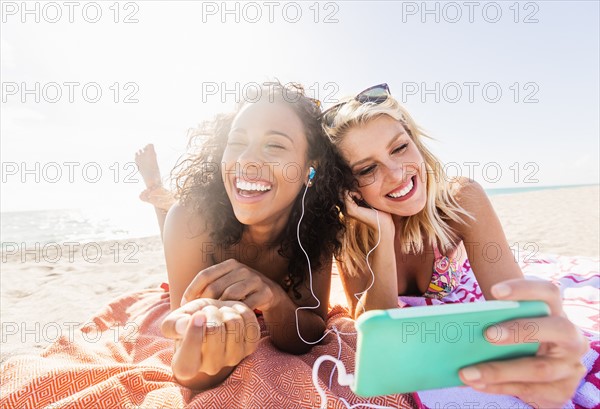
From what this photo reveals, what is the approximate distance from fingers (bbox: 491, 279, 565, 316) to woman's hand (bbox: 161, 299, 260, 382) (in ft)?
2.98

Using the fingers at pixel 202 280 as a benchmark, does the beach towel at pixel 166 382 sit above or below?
below

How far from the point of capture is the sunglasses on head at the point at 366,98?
2832 mm

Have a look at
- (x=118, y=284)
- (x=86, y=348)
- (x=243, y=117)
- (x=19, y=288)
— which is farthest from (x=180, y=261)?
(x=19, y=288)

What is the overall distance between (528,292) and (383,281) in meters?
1.48

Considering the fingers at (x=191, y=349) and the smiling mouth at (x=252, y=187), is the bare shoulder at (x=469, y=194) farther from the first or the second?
the fingers at (x=191, y=349)

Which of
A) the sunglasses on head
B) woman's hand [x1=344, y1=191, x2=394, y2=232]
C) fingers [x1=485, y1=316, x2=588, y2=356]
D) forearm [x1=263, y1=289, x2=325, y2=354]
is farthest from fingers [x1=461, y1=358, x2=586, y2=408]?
the sunglasses on head

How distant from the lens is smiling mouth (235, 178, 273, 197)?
229 centimetres

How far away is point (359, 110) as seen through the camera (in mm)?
2676

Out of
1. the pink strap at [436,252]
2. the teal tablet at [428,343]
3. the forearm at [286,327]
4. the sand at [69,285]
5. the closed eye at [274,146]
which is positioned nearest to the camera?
the teal tablet at [428,343]

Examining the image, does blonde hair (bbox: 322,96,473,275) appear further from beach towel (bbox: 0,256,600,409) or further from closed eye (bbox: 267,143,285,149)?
beach towel (bbox: 0,256,600,409)

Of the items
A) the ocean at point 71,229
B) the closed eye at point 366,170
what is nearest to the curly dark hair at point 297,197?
the closed eye at point 366,170

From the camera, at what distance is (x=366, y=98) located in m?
2.86

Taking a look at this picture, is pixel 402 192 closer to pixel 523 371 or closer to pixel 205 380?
pixel 523 371

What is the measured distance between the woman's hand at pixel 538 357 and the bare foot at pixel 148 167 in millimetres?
4902
